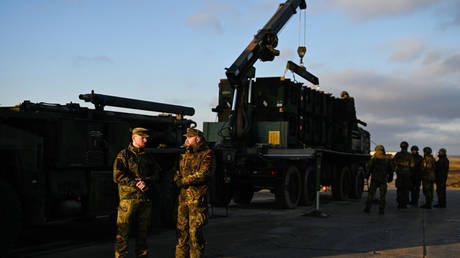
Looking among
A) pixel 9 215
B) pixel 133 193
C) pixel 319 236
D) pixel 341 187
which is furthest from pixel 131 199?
pixel 341 187

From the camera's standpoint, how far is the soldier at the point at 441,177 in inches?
664

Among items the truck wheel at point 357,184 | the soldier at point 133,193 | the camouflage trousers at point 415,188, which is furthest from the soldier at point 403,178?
the soldier at point 133,193

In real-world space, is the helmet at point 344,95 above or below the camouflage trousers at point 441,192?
above

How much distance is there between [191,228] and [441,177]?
1298 cm

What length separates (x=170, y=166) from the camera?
34.1ft

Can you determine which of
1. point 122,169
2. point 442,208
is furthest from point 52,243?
point 442,208

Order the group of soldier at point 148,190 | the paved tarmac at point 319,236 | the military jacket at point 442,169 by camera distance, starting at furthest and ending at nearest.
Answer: the military jacket at point 442,169, the paved tarmac at point 319,236, the group of soldier at point 148,190

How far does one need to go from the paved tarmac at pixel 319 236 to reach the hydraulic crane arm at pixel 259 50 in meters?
3.99

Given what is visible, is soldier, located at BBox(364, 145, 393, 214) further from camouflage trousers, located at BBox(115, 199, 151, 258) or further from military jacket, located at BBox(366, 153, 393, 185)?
camouflage trousers, located at BBox(115, 199, 151, 258)

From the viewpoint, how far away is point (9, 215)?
23.2ft

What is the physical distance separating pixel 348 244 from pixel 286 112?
25.6 ft

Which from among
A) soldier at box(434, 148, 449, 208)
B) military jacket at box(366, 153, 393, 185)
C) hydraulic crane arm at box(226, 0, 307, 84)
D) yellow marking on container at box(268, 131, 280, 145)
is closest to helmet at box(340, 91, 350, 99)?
soldier at box(434, 148, 449, 208)

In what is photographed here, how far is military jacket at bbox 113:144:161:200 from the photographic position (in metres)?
6.23

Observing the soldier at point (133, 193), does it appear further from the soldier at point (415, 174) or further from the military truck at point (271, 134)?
the soldier at point (415, 174)
